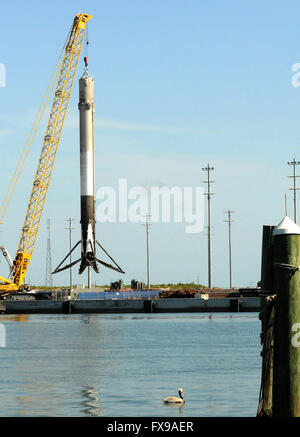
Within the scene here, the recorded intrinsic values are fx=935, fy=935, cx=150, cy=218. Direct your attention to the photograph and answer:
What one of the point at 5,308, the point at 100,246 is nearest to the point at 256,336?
the point at 100,246

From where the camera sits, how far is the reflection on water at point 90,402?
1623 inches

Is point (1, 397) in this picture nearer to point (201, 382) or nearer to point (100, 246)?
point (201, 382)

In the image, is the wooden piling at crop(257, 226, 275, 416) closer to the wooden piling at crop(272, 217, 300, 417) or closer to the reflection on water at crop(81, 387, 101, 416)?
the wooden piling at crop(272, 217, 300, 417)

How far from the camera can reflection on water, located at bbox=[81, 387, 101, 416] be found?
41.2 meters

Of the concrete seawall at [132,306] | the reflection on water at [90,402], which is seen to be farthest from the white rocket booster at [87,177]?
the reflection on water at [90,402]

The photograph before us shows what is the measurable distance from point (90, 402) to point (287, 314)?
2353cm

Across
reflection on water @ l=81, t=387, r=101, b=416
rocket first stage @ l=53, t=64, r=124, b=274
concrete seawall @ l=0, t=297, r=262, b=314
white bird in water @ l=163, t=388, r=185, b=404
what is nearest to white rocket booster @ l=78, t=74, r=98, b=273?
rocket first stage @ l=53, t=64, r=124, b=274

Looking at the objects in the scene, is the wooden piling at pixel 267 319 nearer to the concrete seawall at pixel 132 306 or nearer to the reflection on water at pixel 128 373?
the reflection on water at pixel 128 373

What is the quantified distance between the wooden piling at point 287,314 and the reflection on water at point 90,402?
18011 mm

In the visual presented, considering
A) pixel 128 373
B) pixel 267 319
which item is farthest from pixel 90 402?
pixel 267 319

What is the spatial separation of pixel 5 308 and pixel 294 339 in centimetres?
17162

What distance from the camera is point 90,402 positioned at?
45.4m

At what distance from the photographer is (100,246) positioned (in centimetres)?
18312

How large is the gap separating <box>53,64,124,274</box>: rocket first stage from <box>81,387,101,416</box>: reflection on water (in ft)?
410
